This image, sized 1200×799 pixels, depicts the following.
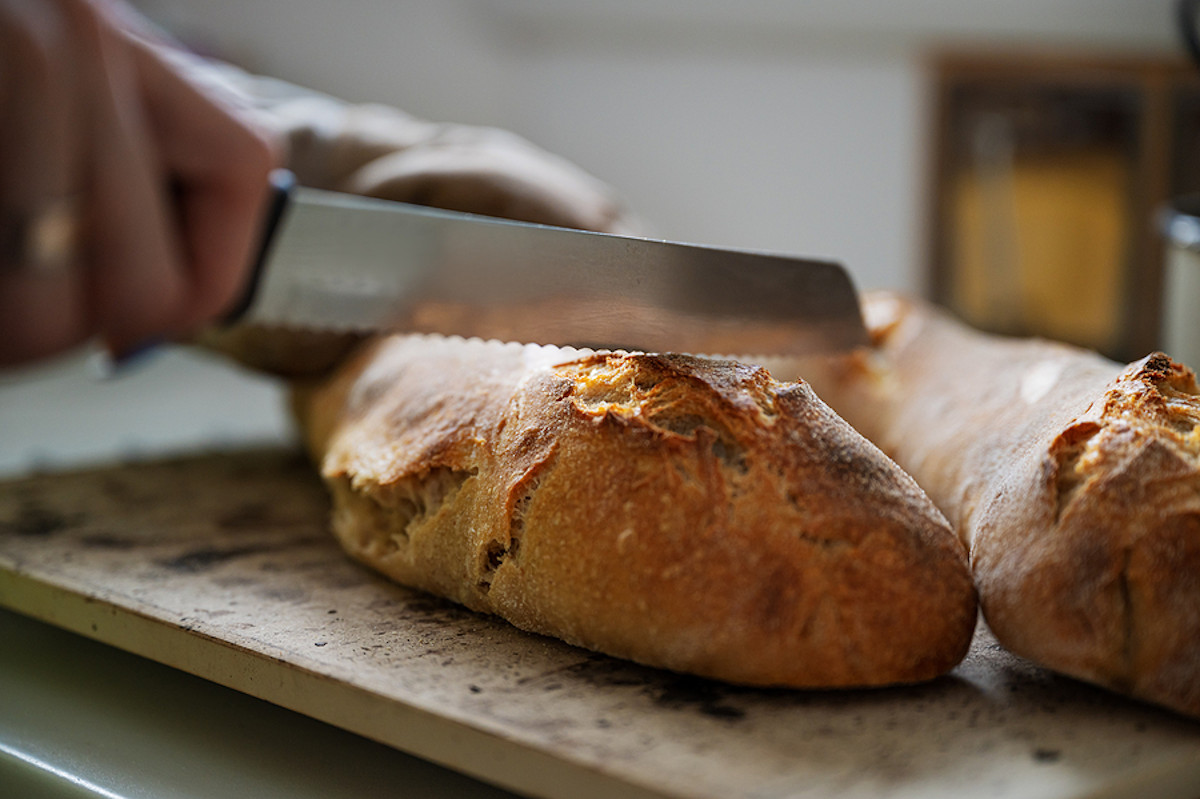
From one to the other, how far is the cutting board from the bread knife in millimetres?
239

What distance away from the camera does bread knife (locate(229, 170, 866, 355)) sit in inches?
30.1

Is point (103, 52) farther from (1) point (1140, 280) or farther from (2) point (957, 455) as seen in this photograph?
(1) point (1140, 280)

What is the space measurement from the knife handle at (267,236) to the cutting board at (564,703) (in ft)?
1.03

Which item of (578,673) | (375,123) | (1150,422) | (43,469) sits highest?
(375,123)

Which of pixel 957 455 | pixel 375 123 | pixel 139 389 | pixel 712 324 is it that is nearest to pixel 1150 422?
pixel 957 455

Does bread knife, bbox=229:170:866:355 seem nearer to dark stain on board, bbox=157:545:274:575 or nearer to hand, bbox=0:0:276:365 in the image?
hand, bbox=0:0:276:365

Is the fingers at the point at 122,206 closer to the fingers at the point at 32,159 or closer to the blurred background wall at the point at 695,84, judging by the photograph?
the fingers at the point at 32,159

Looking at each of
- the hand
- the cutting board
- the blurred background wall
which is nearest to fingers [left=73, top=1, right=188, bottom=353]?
the hand

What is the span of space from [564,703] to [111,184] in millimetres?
731

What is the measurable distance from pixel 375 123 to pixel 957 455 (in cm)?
92

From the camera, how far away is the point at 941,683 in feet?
2.15

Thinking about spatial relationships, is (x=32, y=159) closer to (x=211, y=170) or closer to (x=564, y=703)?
(x=211, y=170)

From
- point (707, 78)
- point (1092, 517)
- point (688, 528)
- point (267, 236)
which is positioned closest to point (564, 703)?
point (688, 528)

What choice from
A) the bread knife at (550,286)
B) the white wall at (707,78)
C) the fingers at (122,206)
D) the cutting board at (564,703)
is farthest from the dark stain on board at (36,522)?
the white wall at (707,78)
